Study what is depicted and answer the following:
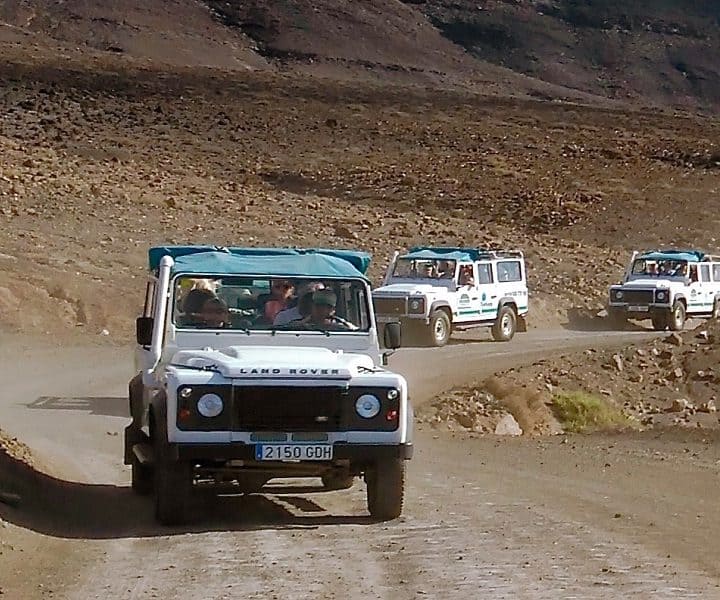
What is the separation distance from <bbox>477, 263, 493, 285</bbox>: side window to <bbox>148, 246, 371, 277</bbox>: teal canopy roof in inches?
650

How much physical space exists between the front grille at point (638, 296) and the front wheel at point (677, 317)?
1.75 ft

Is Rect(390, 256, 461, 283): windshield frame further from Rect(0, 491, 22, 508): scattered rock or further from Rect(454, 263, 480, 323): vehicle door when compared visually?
Rect(0, 491, 22, 508): scattered rock

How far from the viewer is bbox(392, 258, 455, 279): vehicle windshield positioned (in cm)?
2814

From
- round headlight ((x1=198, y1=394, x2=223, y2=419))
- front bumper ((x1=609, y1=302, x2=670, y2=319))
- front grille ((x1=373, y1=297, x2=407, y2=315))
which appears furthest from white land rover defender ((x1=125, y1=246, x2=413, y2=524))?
front bumper ((x1=609, y1=302, x2=670, y2=319))

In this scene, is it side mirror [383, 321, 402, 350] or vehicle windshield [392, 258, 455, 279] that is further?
Result: vehicle windshield [392, 258, 455, 279]

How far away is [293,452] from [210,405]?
1.94ft

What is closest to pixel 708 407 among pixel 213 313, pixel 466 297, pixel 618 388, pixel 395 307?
pixel 618 388

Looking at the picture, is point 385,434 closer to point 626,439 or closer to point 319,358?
point 319,358

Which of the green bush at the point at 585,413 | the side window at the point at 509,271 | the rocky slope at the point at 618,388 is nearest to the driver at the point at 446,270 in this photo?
the side window at the point at 509,271

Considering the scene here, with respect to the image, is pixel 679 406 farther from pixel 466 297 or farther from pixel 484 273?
pixel 484 273

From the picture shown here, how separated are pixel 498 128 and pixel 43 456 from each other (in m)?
49.9

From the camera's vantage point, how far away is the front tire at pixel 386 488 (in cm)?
1004

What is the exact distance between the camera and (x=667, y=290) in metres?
31.5

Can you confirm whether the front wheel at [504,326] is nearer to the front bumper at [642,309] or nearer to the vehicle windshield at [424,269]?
the vehicle windshield at [424,269]
